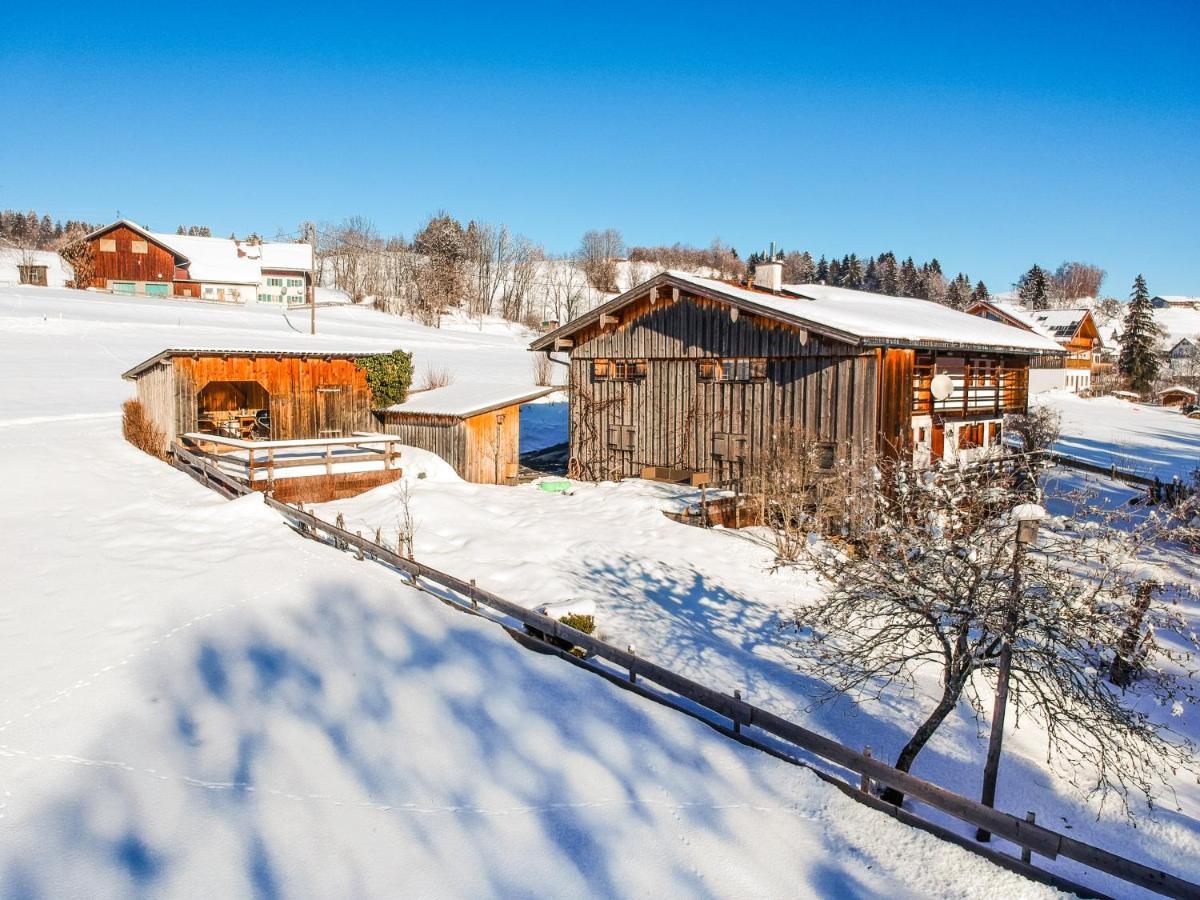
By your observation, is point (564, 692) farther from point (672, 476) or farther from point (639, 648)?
point (672, 476)

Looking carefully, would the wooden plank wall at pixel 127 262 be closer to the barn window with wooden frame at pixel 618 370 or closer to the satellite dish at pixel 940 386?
the barn window with wooden frame at pixel 618 370

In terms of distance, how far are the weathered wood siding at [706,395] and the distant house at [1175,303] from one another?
14164 cm

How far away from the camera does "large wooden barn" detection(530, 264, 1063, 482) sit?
57.8 feet

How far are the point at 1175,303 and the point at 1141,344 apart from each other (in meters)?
99.6

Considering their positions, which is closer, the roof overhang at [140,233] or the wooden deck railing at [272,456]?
the wooden deck railing at [272,456]

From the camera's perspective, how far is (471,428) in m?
20.6

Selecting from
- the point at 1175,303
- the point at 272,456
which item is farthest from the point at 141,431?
the point at 1175,303

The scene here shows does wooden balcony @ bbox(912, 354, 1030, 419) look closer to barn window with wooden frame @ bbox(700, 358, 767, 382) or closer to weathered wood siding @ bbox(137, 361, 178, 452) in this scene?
barn window with wooden frame @ bbox(700, 358, 767, 382)

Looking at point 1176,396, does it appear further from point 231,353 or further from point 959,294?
point 231,353

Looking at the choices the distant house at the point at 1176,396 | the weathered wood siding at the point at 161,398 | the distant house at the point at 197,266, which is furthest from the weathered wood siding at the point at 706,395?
the distant house at the point at 1176,396

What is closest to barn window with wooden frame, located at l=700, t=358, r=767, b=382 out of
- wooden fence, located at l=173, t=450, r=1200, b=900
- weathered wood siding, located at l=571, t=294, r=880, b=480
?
weathered wood siding, located at l=571, t=294, r=880, b=480

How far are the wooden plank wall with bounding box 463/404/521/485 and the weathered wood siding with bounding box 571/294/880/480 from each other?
99.0 inches

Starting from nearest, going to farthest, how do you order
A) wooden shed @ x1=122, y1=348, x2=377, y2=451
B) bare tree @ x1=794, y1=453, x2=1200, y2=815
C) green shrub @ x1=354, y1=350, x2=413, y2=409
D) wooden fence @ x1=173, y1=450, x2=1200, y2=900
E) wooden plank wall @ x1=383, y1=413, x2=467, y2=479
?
wooden fence @ x1=173, y1=450, x2=1200, y2=900, bare tree @ x1=794, y1=453, x2=1200, y2=815, wooden shed @ x1=122, y1=348, x2=377, y2=451, wooden plank wall @ x1=383, y1=413, x2=467, y2=479, green shrub @ x1=354, y1=350, x2=413, y2=409

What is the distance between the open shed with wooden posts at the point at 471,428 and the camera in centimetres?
2059
